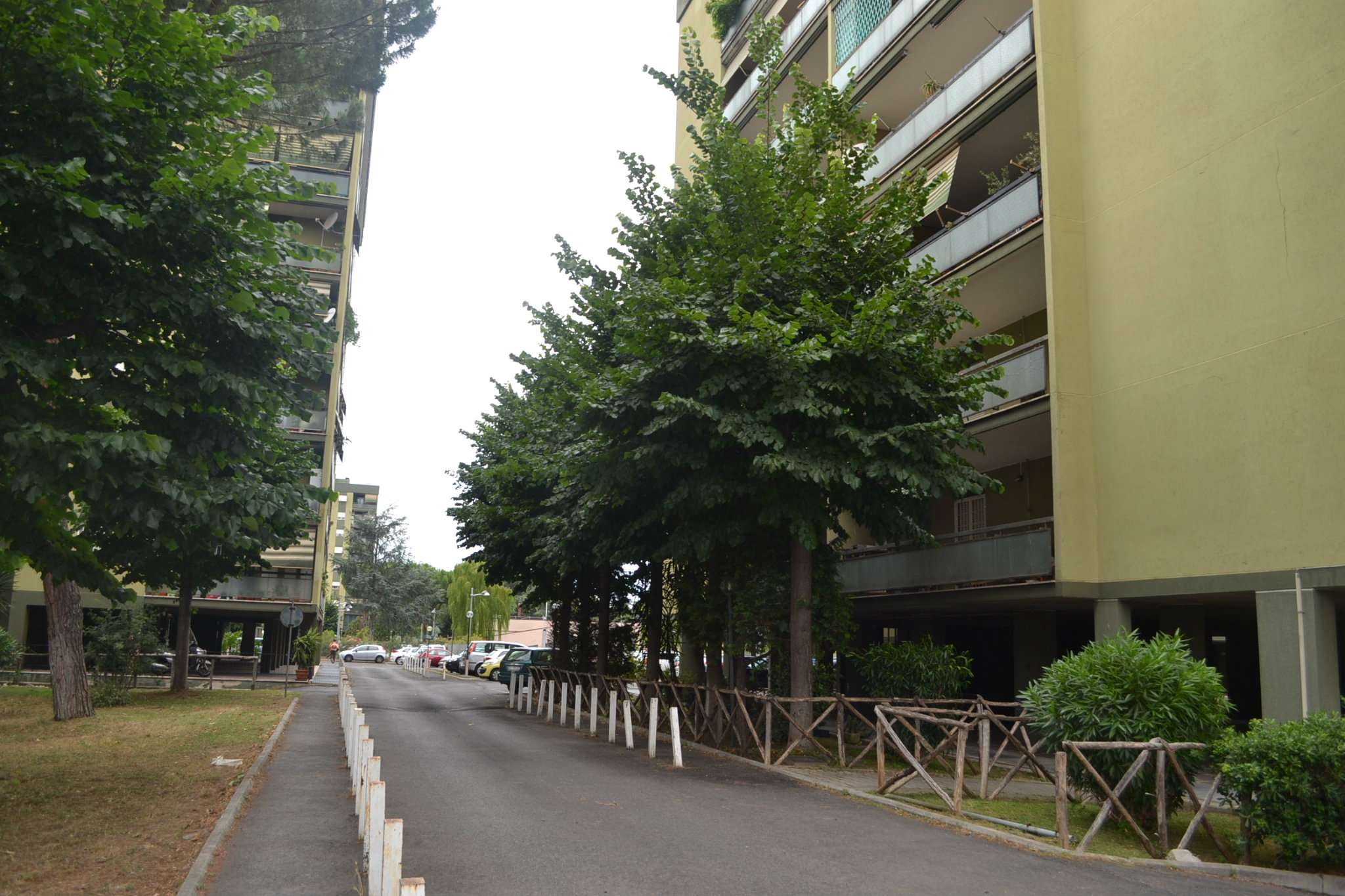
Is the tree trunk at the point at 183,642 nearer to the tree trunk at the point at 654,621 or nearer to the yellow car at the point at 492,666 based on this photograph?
the tree trunk at the point at 654,621

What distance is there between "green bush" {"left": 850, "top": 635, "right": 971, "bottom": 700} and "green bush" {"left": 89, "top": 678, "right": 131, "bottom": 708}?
1663cm

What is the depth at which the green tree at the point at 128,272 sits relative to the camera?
859 cm

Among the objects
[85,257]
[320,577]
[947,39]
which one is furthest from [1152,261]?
[320,577]

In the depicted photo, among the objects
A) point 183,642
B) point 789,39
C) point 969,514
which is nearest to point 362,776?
point 969,514

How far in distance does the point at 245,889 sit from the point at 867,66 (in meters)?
20.5

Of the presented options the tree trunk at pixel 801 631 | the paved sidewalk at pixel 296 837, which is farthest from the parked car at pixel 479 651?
the paved sidewalk at pixel 296 837

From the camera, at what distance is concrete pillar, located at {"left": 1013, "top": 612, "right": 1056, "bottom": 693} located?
21.2 meters

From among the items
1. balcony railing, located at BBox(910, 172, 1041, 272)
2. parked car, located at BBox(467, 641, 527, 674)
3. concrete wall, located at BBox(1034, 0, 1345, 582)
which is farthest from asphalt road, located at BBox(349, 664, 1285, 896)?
parked car, located at BBox(467, 641, 527, 674)

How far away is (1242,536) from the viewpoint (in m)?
14.3

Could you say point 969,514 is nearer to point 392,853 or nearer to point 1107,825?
point 1107,825

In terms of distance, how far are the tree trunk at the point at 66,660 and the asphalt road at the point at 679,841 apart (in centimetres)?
842

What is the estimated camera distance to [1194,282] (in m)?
15.4

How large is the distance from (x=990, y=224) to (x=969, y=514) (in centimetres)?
645

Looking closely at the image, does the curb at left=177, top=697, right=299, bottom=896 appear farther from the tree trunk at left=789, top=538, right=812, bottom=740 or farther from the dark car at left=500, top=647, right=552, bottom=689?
the dark car at left=500, top=647, right=552, bottom=689
